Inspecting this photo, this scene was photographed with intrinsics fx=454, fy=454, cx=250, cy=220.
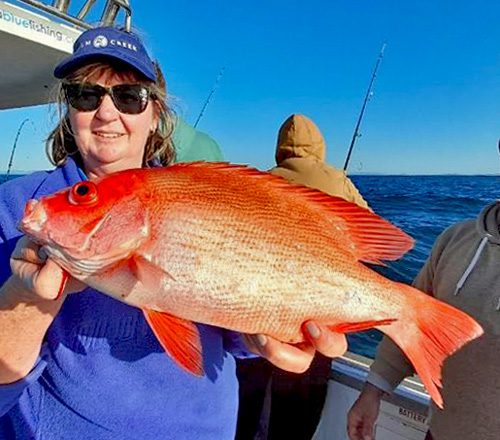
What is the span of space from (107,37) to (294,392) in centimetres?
237

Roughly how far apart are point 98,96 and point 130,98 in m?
0.09

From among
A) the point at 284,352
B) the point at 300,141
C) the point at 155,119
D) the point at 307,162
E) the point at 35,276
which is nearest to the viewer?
the point at 35,276

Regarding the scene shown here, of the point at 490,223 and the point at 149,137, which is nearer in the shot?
the point at 149,137

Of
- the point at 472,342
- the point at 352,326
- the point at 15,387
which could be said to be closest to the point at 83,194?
the point at 15,387

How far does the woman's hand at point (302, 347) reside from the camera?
116 centimetres

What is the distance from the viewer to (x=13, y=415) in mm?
1254

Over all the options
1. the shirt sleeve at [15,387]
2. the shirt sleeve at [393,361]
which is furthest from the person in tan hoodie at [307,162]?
the shirt sleeve at [15,387]

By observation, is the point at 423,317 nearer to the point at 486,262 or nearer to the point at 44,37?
the point at 486,262

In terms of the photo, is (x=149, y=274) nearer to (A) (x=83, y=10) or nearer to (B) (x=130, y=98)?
(B) (x=130, y=98)

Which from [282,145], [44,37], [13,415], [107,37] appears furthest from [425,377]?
[44,37]

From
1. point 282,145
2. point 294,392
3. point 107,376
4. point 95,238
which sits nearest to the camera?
point 95,238

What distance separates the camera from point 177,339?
43.2 inches

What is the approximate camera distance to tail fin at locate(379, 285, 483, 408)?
1245mm

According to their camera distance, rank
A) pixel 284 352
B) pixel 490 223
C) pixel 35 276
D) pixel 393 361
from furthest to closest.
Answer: pixel 393 361, pixel 490 223, pixel 284 352, pixel 35 276
